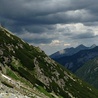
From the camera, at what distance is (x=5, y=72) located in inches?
6993

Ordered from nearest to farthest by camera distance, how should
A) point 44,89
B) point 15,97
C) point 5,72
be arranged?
point 15,97 < point 5,72 < point 44,89

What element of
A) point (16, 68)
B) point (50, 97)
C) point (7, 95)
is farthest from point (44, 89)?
point (7, 95)

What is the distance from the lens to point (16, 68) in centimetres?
19812

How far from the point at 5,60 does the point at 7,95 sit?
533ft

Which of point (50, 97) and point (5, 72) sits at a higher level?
point (5, 72)

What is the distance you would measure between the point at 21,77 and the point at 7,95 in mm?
151558

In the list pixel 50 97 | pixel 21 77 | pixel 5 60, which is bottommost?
pixel 50 97

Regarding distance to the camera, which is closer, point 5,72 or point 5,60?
point 5,72

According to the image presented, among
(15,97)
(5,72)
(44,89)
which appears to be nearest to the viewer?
(15,97)

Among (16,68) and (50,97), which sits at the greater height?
(16,68)

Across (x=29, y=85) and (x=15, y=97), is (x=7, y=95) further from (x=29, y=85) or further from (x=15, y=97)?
(x=29, y=85)

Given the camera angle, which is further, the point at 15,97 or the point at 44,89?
the point at 44,89

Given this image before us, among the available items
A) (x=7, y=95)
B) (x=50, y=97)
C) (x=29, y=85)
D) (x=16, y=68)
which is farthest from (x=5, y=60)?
(x=7, y=95)

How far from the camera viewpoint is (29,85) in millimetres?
178500
